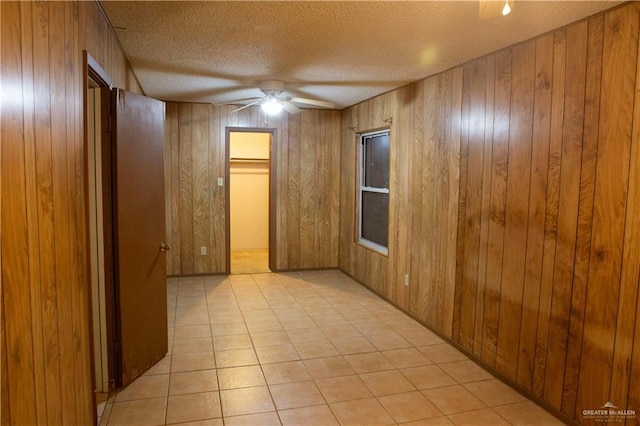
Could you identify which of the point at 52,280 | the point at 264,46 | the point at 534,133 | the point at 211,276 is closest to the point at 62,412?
the point at 52,280

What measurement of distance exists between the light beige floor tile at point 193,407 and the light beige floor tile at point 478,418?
4.63ft

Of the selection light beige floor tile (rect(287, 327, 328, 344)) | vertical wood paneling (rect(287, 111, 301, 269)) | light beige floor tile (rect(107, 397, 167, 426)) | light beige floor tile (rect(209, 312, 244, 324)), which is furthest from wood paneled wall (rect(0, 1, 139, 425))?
vertical wood paneling (rect(287, 111, 301, 269))

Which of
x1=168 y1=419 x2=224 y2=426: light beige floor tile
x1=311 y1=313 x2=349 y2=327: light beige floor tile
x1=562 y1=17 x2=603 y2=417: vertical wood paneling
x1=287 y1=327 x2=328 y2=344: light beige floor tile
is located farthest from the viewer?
x1=311 y1=313 x2=349 y2=327: light beige floor tile

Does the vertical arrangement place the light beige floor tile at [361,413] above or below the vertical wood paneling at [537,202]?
below

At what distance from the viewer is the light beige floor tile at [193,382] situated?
2809 millimetres

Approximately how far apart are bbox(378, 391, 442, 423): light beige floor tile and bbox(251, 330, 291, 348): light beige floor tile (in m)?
1.15

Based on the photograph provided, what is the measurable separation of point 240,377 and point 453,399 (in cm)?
144

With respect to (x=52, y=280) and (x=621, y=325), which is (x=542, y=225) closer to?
(x=621, y=325)

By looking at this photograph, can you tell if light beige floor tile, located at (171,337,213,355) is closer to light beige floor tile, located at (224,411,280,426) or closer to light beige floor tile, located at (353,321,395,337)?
light beige floor tile, located at (224,411,280,426)

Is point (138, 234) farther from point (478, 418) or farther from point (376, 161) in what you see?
point (376, 161)

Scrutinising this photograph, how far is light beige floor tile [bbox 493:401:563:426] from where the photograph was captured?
2502 millimetres

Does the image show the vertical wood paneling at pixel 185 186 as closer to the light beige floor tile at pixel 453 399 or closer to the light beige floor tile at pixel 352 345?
the light beige floor tile at pixel 352 345

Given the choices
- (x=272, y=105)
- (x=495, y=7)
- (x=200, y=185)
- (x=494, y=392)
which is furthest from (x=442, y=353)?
(x=200, y=185)

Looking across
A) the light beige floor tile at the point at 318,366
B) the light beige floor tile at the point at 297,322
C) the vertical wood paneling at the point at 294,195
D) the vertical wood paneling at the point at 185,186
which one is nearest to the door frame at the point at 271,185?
the vertical wood paneling at the point at 294,195
